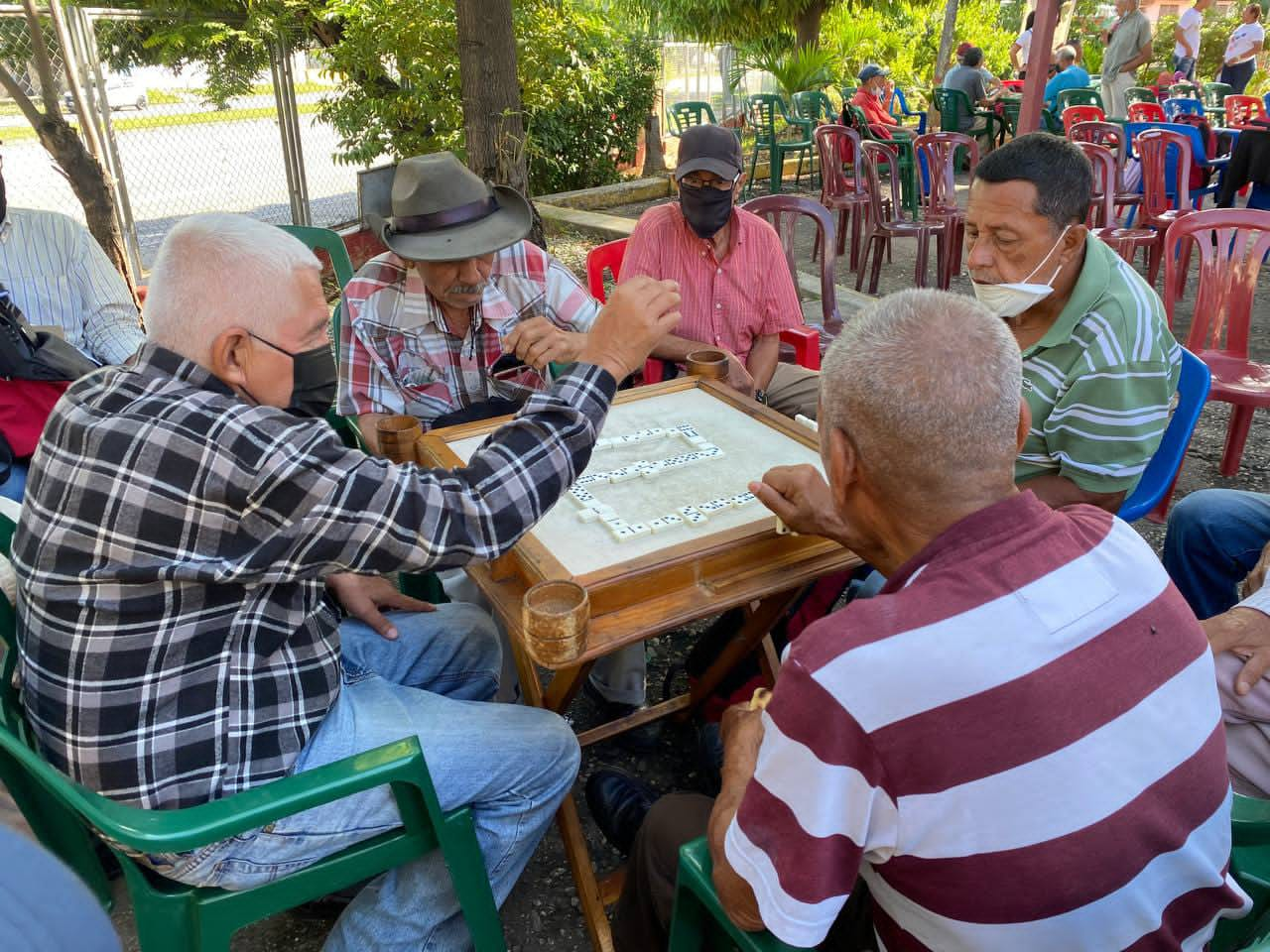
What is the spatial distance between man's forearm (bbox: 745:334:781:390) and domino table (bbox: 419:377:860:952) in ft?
3.61

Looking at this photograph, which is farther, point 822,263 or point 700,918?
point 822,263

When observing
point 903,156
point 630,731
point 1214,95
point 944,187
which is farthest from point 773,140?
point 630,731

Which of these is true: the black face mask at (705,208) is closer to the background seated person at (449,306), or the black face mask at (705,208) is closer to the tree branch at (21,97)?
the background seated person at (449,306)

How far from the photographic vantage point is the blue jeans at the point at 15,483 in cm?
277

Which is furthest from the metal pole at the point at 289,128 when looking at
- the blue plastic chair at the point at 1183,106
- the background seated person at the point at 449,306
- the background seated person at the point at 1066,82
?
the background seated person at the point at 1066,82

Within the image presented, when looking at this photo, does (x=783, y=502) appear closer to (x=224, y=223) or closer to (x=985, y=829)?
(x=985, y=829)

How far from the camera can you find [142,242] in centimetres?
882

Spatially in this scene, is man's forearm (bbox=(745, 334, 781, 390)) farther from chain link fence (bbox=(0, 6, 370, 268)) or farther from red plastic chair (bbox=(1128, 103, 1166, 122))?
red plastic chair (bbox=(1128, 103, 1166, 122))

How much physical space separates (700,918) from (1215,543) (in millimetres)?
1884

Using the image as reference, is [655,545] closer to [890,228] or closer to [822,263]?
[822,263]

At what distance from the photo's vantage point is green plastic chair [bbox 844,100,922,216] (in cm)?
873

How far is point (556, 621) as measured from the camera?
1.49m

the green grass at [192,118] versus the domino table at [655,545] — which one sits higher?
the green grass at [192,118]

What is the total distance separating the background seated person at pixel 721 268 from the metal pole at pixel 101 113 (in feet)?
11.0
